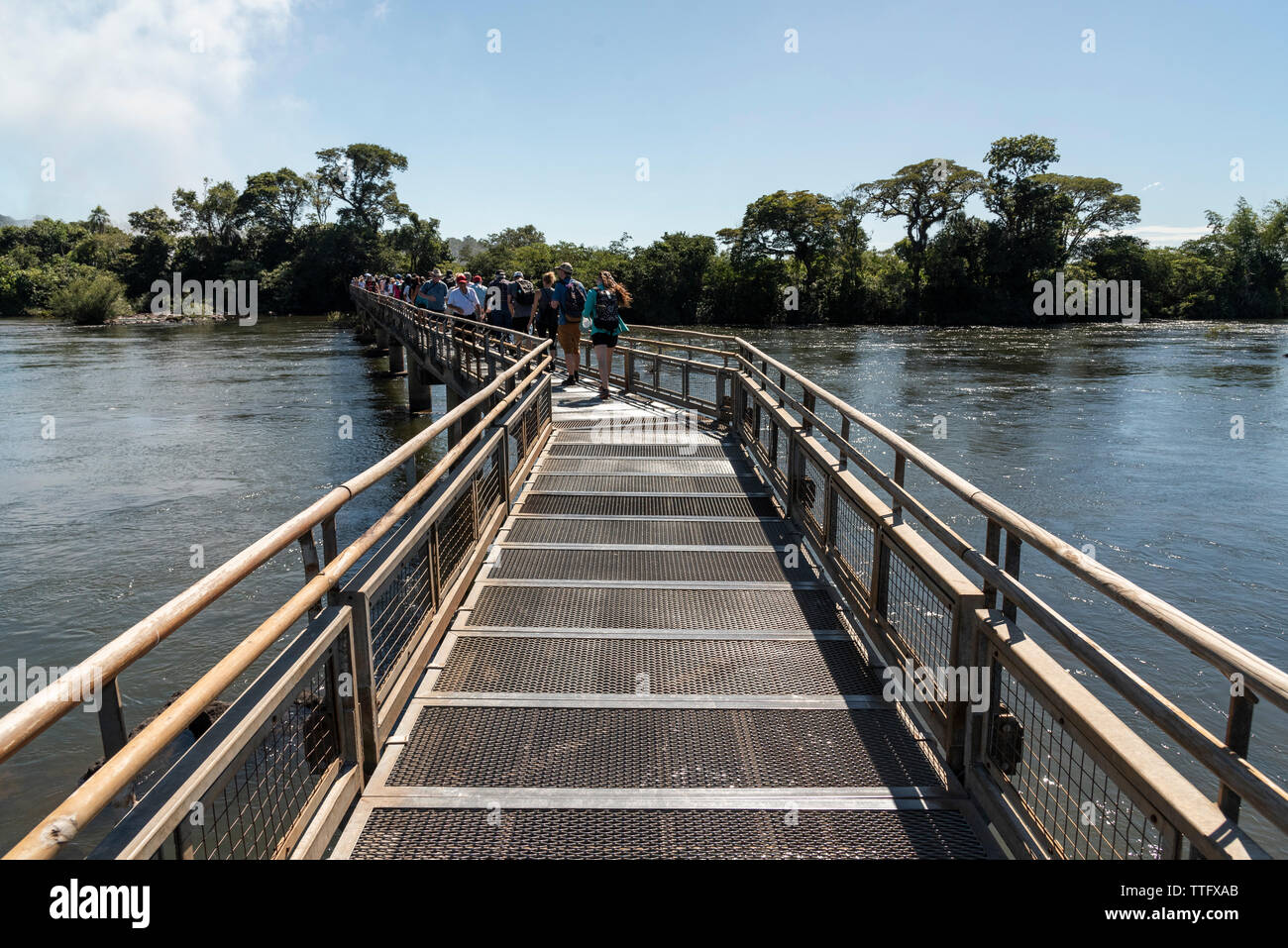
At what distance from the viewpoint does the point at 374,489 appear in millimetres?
16469

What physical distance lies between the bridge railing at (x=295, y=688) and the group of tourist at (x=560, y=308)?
6.36 m

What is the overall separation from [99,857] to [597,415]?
10511 millimetres

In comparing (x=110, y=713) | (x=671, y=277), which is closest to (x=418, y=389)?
(x=110, y=713)

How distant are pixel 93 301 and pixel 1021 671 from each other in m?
73.0

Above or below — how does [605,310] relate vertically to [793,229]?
below

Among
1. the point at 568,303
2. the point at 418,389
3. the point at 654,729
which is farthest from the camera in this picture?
the point at 418,389

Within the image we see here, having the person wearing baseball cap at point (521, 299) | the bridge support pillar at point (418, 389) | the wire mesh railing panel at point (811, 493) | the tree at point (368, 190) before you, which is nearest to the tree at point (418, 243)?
the tree at point (368, 190)

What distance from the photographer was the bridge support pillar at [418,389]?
23172 mm

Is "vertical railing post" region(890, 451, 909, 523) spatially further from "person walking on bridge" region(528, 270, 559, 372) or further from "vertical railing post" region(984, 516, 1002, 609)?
"person walking on bridge" region(528, 270, 559, 372)

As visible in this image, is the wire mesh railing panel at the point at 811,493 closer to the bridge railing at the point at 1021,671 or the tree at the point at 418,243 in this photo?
the bridge railing at the point at 1021,671

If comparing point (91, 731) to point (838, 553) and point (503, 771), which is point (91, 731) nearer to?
point (503, 771)

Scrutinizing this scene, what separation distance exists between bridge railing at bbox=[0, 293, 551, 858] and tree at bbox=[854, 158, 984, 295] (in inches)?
2798

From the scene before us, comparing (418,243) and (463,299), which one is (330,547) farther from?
(418,243)
